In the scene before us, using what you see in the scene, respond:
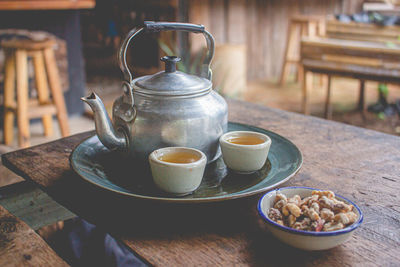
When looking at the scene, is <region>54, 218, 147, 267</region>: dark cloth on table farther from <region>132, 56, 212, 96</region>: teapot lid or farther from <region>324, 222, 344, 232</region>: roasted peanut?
<region>324, 222, 344, 232</region>: roasted peanut

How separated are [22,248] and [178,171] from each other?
34 centimetres

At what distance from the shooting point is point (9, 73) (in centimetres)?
264

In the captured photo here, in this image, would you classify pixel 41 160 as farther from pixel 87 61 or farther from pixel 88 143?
pixel 87 61

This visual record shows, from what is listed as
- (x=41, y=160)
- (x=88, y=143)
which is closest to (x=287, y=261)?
(x=88, y=143)

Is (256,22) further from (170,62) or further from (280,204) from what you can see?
(280,204)

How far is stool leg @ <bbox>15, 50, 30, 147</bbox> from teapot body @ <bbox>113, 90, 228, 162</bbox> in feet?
5.69

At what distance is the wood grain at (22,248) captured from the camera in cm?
78

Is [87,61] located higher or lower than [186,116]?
lower

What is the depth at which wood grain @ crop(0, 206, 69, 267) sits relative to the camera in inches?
30.8

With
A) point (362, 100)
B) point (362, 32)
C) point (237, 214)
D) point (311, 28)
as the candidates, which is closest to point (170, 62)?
point (237, 214)

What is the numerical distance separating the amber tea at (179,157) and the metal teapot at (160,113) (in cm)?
5

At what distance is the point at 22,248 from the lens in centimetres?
82

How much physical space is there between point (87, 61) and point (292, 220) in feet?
18.2

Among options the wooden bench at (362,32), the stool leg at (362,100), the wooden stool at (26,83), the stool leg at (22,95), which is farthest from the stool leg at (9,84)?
the wooden bench at (362,32)
